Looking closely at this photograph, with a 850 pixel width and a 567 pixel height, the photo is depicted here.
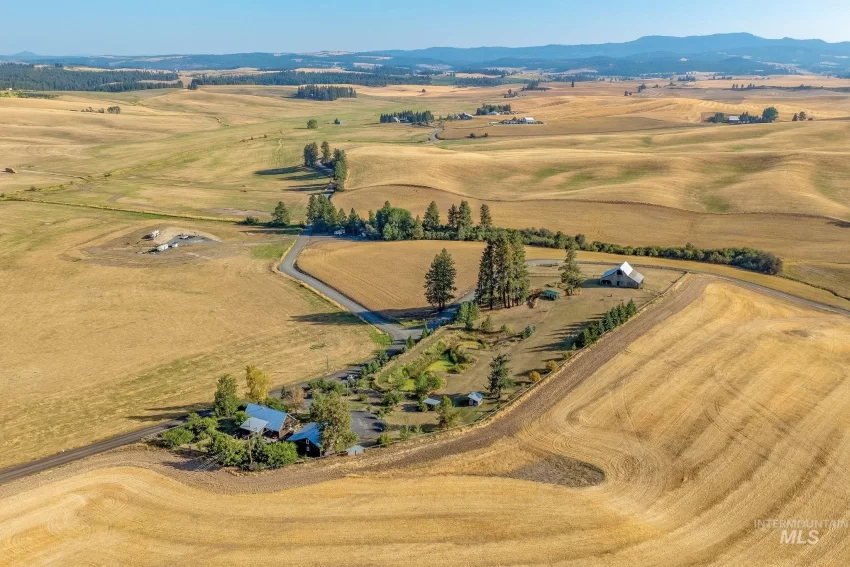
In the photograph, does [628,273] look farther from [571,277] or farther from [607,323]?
[607,323]

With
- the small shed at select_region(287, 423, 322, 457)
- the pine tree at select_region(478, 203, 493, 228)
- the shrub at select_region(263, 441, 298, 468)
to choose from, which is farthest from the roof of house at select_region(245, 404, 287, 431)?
the pine tree at select_region(478, 203, 493, 228)

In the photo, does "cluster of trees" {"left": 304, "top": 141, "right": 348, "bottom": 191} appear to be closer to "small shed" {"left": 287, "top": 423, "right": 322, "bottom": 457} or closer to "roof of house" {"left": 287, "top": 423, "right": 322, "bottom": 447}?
"roof of house" {"left": 287, "top": 423, "right": 322, "bottom": 447}

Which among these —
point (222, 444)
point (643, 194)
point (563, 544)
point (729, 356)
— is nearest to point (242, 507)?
point (222, 444)

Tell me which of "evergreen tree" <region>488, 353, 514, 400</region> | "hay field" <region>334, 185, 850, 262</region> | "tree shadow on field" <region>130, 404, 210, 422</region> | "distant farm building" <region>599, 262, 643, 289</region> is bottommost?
"tree shadow on field" <region>130, 404, 210, 422</region>

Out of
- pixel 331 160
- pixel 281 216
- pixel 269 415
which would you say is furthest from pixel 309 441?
Result: pixel 331 160

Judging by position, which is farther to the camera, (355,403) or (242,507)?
(355,403)

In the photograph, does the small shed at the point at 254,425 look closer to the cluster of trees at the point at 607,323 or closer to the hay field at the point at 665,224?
the cluster of trees at the point at 607,323

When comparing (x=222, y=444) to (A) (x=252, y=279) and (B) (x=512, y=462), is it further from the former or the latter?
(A) (x=252, y=279)

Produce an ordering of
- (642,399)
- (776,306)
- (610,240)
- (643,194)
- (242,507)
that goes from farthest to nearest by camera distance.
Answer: (643,194) → (610,240) → (776,306) → (642,399) → (242,507)

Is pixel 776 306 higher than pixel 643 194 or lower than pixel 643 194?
lower
